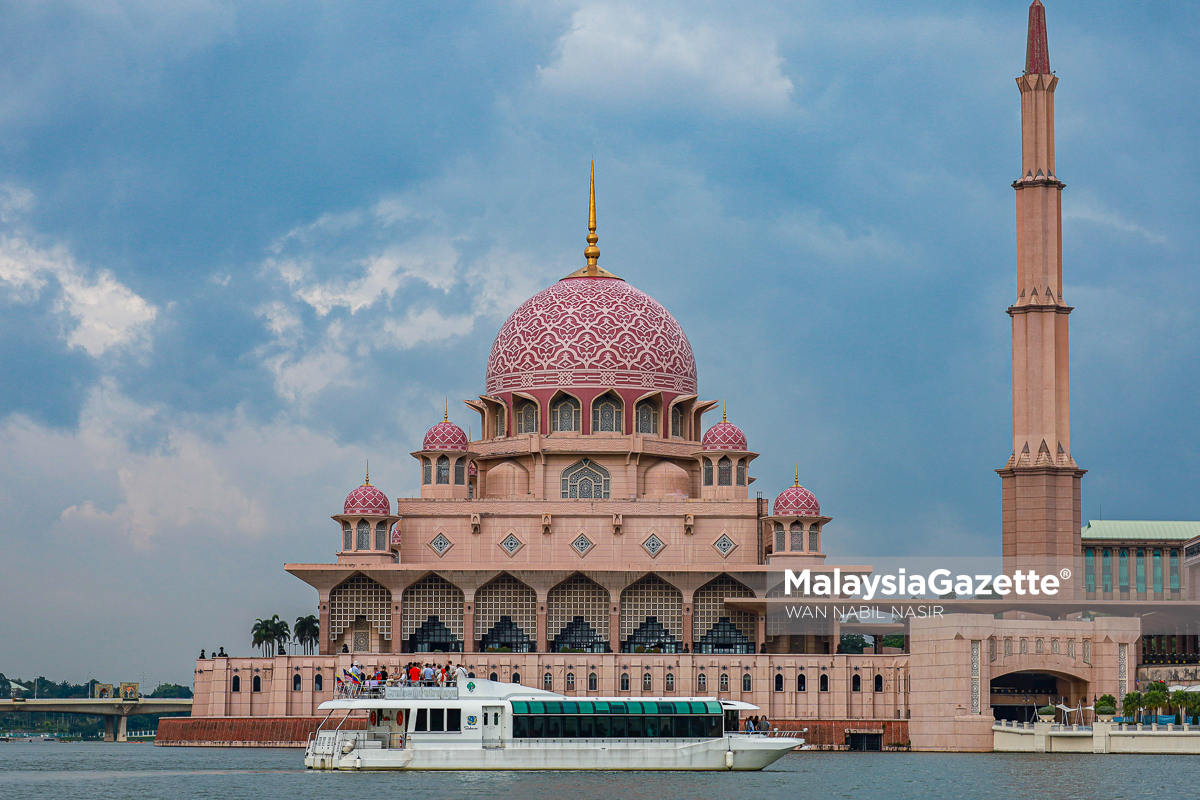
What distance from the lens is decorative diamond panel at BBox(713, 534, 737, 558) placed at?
90.0 m

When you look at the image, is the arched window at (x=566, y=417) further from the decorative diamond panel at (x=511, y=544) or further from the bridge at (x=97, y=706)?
the bridge at (x=97, y=706)

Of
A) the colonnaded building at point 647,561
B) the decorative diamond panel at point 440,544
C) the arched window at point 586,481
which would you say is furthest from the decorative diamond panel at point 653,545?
the decorative diamond panel at point 440,544

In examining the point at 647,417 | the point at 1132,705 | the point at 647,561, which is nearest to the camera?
the point at 1132,705

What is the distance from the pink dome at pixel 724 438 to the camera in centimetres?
9244

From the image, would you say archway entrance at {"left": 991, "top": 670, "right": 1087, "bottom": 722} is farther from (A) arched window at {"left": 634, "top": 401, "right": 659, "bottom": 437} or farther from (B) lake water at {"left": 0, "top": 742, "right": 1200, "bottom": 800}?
(A) arched window at {"left": 634, "top": 401, "right": 659, "bottom": 437}

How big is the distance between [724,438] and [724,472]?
1.75 m

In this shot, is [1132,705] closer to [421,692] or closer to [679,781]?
[679,781]

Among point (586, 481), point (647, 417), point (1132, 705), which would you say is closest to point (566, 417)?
point (586, 481)

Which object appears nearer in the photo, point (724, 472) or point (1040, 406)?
point (1040, 406)

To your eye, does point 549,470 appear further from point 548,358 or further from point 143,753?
point 143,753

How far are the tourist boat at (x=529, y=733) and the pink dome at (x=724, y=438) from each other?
2990 centimetres

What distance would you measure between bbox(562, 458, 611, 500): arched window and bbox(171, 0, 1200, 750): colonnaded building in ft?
0.26

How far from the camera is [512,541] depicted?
89938 mm

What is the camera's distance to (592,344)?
9556 cm
